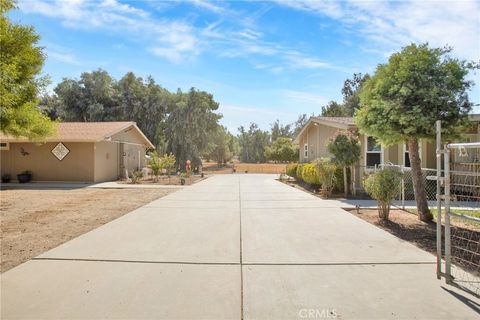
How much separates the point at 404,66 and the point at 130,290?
692cm

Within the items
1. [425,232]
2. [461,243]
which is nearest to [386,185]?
[425,232]

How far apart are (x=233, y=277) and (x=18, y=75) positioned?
969 cm

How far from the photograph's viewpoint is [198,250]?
216 inches

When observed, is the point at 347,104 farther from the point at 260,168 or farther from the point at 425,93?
the point at 425,93

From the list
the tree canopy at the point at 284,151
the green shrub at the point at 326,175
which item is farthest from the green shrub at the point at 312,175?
the tree canopy at the point at 284,151

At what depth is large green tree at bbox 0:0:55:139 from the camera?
29.5 feet

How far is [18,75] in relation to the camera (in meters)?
10.1

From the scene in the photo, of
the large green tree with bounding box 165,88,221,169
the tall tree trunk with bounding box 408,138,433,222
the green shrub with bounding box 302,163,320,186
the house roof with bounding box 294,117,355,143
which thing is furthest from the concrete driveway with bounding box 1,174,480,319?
the large green tree with bounding box 165,88,221,169

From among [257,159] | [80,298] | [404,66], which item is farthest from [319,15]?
[257,159]

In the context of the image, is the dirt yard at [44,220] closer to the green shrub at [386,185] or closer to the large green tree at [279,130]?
the green shrub at [386,185]

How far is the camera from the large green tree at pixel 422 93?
7.09m

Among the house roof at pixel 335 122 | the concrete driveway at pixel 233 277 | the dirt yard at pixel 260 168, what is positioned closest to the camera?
the concrete driveway at pixel 233 277

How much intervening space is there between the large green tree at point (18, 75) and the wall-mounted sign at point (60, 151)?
8.73 meters

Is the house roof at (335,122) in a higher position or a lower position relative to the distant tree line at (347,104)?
lower
